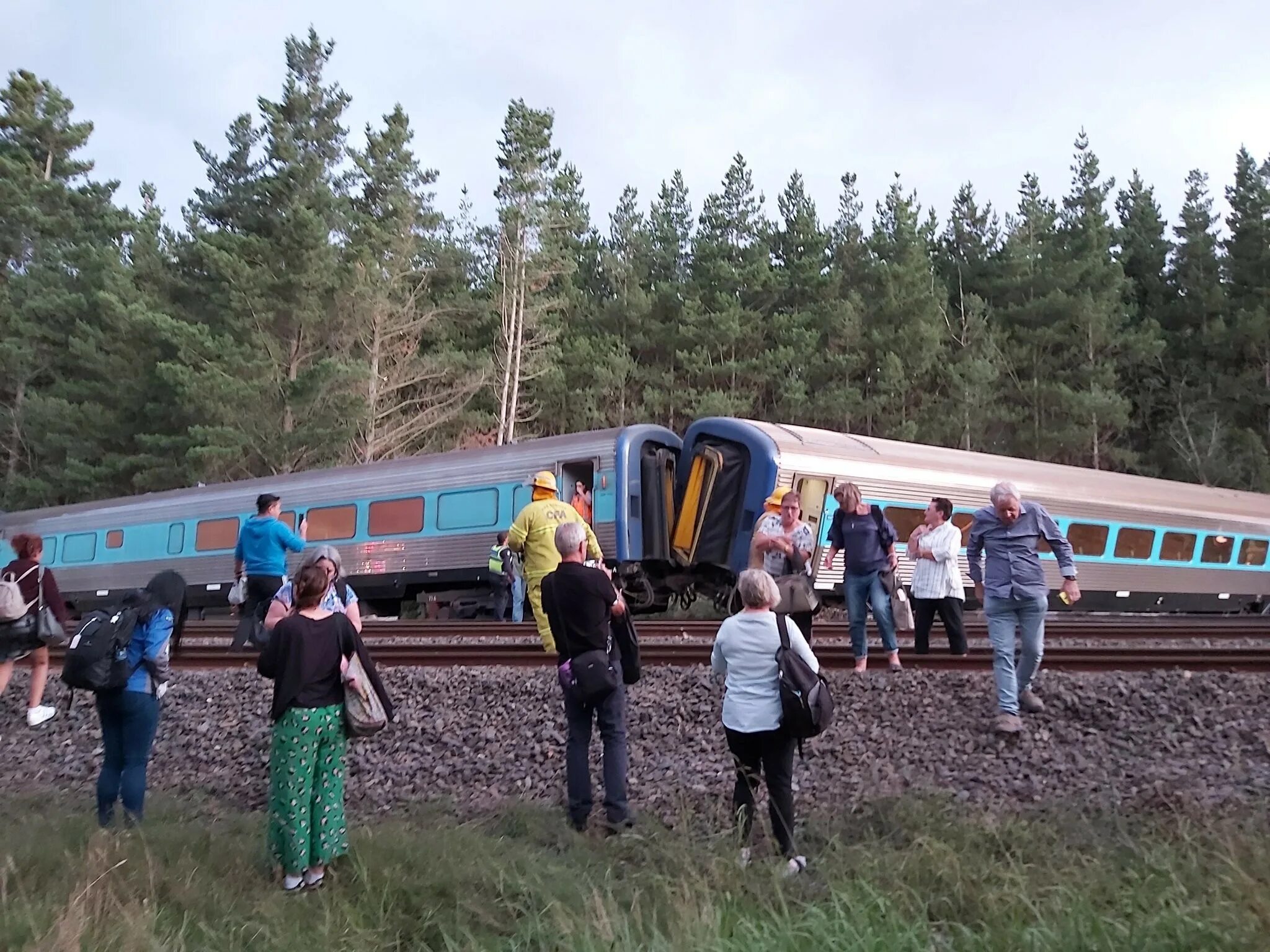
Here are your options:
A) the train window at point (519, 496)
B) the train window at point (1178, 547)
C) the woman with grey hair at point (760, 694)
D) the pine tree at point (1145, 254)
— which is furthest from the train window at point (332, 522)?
the pine tree at point (1145, 254)

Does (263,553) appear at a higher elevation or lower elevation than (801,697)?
higher

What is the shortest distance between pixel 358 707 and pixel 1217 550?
57.0 ft

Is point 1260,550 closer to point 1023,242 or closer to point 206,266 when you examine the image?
point 1023,242

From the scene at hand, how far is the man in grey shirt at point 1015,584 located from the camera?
19.3ft

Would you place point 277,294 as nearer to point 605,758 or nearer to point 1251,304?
point 605,758

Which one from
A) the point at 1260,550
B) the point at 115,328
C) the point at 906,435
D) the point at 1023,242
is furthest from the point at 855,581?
the point at 1023,242

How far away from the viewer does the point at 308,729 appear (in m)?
4.61

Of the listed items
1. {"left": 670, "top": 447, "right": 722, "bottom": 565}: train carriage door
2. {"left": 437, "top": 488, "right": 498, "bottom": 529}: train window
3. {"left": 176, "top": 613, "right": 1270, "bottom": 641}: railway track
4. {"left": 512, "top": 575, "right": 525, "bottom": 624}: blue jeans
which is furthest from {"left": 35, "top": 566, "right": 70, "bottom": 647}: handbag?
{"left": 670, "top": 447, "right": 722, "bottom": 565}: train carriage door

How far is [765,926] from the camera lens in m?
3.70

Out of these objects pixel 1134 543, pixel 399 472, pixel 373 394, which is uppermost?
pixel 373 394

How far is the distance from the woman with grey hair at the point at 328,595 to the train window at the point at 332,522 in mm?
11294

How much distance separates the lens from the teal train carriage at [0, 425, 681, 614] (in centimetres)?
1417

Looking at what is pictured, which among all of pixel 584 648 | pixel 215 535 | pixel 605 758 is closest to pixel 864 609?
pixel 605 758

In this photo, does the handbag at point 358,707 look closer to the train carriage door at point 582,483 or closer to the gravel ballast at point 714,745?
the gravel ballast at point 714,745
